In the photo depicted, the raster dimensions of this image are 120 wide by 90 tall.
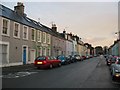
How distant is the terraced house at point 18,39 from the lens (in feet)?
86.5

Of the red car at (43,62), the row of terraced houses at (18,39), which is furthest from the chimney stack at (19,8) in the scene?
the red car at (43,62)

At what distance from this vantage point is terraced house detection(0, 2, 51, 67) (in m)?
26.4

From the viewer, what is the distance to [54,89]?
35.3 feet

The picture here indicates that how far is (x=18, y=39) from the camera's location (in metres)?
29.7

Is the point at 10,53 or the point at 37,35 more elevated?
the point at 37,35

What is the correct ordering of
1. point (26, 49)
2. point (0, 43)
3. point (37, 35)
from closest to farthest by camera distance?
point (0, 43), point (26, 49), point (37, 35)

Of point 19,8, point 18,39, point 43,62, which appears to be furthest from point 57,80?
point 19,8

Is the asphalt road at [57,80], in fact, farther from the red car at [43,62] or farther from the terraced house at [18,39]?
the terraced house at [18,39]

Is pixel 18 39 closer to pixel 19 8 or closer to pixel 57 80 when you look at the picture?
pixel 19 8

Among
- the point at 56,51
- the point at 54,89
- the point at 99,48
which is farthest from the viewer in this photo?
the point at 99,48

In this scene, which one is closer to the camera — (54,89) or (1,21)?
(54,89)

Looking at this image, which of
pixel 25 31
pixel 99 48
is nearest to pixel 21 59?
pixel 25 31

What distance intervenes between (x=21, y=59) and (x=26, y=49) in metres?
2.20

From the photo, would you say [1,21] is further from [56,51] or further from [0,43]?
[56,51]
